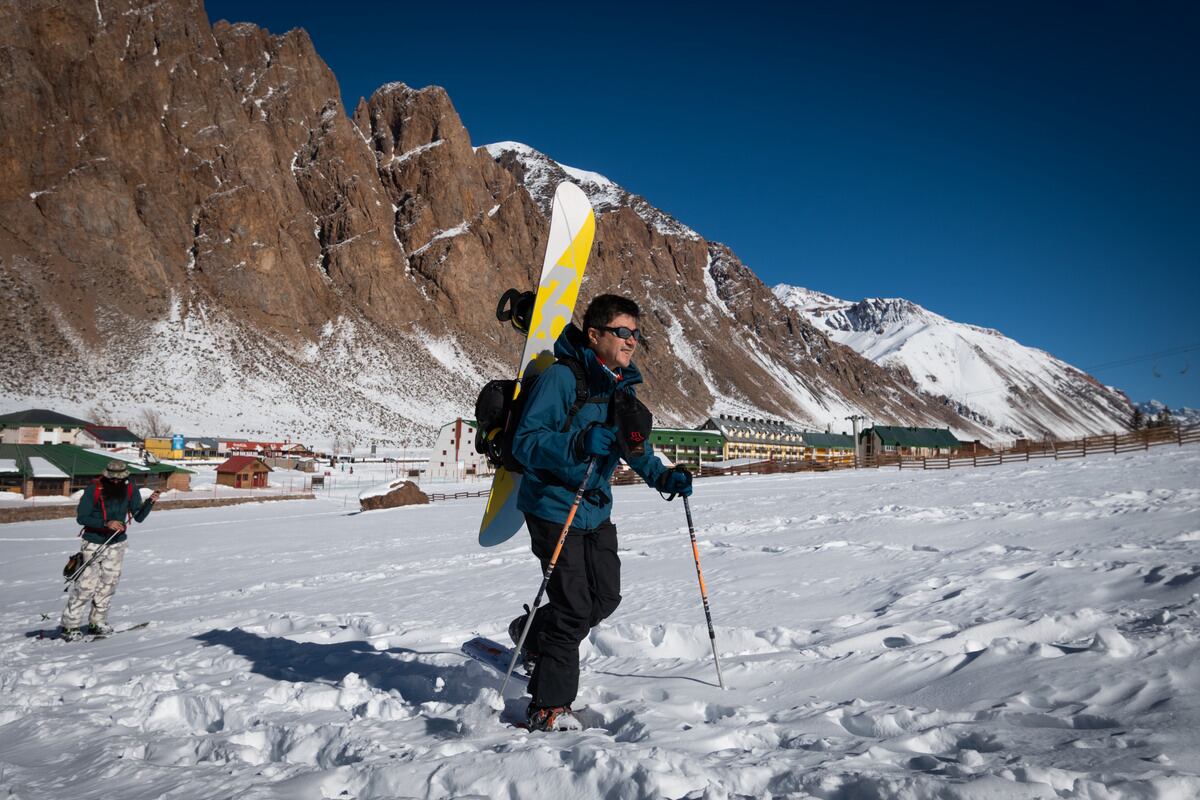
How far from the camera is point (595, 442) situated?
3428 millimetres

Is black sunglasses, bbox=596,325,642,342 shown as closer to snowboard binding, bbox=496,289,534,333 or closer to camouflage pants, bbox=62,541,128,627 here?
snowboard binding, bbox=496,289,534,333

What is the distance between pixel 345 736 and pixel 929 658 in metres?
3.13

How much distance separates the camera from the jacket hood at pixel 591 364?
12.3ft

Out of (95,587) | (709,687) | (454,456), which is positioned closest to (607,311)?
(709,687)

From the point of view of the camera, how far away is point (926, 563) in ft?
22.4

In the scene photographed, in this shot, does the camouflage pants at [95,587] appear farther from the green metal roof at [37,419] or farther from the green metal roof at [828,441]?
the green metal roof at [828,441]

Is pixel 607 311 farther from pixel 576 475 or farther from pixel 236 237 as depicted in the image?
pixel 236 237

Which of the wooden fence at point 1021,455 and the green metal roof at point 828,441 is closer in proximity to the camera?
the wooden fence at point 1021,455

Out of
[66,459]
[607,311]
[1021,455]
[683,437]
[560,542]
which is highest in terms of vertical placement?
[607,311]

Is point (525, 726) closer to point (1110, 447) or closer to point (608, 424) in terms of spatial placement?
point (608, 424)

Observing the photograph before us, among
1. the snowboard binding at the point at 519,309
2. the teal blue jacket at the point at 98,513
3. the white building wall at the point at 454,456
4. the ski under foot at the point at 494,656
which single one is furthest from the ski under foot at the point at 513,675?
the white building wall at the point at 454,456

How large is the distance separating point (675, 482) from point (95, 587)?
23.9 ft

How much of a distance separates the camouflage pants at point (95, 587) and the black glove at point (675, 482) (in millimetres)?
6860

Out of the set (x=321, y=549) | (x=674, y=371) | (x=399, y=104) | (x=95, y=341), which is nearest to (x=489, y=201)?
(x=399, y=104)
